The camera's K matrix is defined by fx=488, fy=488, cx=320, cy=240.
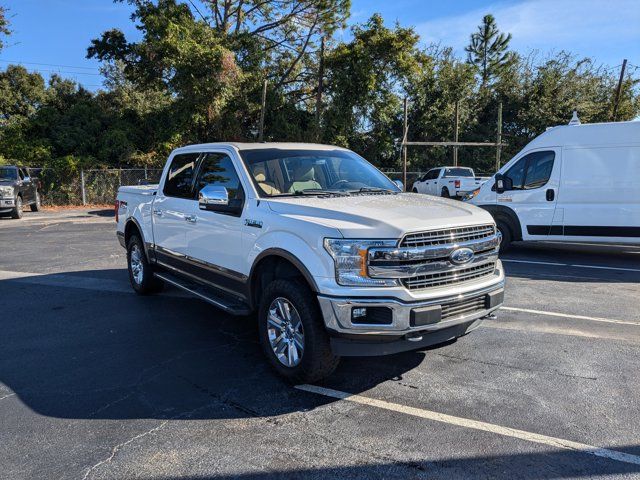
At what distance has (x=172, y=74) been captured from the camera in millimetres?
25281

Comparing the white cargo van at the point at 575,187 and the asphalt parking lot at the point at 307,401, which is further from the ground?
the white cargo van at the point at 575,187

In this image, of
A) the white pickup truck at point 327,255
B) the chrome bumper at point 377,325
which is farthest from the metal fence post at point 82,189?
the chrome bumper at point 377,325

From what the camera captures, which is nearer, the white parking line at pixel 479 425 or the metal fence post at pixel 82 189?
the white parking line at pixel 479 425

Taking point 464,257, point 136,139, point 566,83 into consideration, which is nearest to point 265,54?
point 136,139

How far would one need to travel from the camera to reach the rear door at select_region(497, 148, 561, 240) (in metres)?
9.40

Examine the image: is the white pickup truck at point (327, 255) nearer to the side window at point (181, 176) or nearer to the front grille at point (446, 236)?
the front grille at point (446, 236)

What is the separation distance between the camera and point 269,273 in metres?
4.45

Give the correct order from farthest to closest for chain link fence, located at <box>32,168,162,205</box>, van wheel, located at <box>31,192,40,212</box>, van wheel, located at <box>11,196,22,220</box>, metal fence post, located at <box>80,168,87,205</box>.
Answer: metal fence post, located at <box>80,168,87,205</box>
chain link fence, located at <box>32,168,162,205</box>
van wheel, located at <box>31,192,40,212</box>
van wheel, located at <box>11,196,22,220</box>

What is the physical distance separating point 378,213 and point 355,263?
1.73ft

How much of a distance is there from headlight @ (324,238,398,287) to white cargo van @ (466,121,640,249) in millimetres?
7055

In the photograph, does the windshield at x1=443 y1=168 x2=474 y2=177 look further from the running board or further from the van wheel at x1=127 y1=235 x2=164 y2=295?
the running board

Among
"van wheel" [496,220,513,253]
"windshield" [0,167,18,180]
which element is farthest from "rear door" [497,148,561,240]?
"windshield" [0,167,18,180]

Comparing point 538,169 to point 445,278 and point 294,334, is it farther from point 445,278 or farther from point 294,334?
point 294,334

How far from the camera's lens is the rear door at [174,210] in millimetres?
5781
